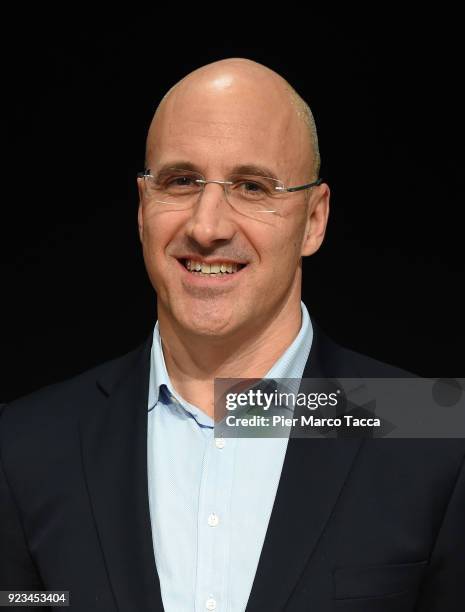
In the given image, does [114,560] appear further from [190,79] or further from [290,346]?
[190,79]

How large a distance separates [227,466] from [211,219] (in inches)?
21.6

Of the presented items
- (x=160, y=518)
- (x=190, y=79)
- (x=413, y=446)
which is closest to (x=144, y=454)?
(x=160, y=518)

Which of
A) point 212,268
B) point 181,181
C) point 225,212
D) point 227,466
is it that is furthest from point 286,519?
point 181,181

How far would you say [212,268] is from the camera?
9.15 feet

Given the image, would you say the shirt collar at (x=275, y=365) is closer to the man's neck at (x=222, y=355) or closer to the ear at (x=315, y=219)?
the man's neck at (x=222, y=355)

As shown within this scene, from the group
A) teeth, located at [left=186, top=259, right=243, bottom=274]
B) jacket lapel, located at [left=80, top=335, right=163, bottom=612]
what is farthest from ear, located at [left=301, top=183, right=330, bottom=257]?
jacket lapel, located at [left=80, top=335, right=163, bottom=612]

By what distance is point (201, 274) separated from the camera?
279cm

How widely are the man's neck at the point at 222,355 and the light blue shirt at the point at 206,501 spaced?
0.09 feet

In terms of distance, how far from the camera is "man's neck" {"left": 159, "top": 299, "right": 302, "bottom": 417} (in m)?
2.89

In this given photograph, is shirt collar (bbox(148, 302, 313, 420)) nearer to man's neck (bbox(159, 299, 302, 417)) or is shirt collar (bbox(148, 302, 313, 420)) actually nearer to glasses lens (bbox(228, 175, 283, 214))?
man's neck (bbox(159, 299, 302, 417))

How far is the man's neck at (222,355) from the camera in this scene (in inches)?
114

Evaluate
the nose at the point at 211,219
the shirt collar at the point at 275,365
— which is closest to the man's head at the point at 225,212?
the nose at the point at 211,219

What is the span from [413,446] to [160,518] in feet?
1.96

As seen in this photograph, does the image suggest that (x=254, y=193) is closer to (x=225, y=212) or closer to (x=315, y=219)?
(x=225, y=212)
